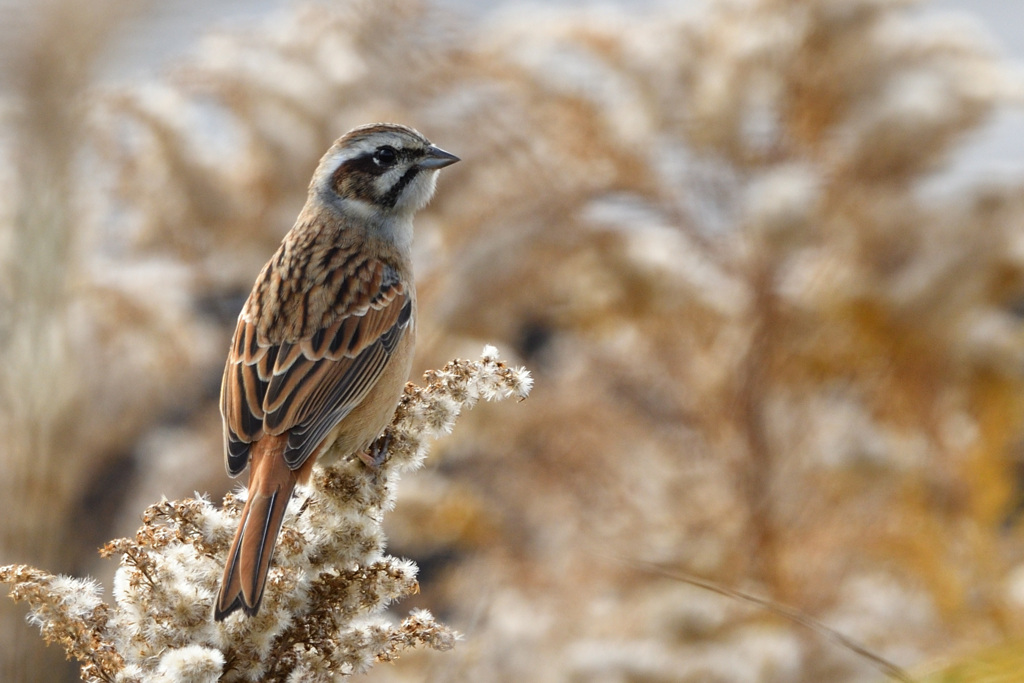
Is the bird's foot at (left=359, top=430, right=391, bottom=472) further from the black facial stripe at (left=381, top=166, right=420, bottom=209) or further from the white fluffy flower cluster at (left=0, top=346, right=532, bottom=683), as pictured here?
the black facial stripe at (left=381, top=166, right=420, bottom=209)

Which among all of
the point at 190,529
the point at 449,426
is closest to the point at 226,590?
the point at 190,529

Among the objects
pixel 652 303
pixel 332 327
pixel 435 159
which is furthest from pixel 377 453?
pixel 652 303

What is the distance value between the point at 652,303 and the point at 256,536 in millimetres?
3245

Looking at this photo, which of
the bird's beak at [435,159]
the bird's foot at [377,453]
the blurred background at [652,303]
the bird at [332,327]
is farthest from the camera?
the blurred background at [652,303]

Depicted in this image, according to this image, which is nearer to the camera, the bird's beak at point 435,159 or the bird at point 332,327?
the bird at point 332,327

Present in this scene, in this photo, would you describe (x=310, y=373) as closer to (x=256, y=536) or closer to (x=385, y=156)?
(x=385, y=156)

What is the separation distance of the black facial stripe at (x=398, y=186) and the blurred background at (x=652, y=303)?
0.93m

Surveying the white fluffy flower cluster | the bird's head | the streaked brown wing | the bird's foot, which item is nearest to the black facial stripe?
the bird's head

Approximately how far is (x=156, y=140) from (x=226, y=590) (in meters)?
3.00

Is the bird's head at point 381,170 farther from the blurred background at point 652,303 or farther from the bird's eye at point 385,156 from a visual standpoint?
the blurred background at point 652,303

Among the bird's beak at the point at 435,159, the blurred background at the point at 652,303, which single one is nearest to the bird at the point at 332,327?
the bird's beak at the point at 435,159

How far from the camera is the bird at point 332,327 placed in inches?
75.3

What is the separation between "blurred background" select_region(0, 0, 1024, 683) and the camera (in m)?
3.80

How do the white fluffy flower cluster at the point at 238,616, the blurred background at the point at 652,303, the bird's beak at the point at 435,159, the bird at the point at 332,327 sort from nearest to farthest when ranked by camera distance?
the white fluffy flower cluster at the point at 238,616 → the bird at the point at 332,327 → the bird's beak at the point at 435,159 → the blurred background at the point at 652,303
